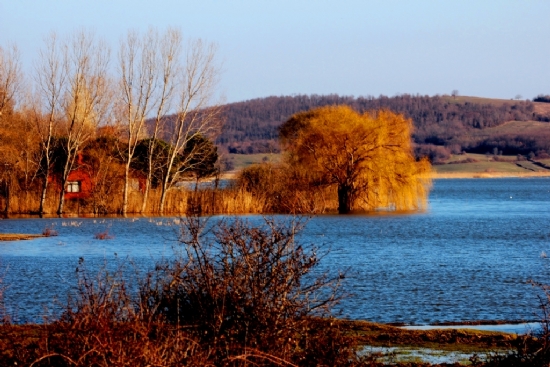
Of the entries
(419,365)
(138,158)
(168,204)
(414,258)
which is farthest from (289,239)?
(138,158)

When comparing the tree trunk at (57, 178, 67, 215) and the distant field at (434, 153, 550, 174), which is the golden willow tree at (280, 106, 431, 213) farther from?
the distant field at (434, 153, 550, 174)

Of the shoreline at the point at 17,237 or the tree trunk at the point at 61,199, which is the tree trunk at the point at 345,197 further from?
the shoreline at the point at 17,237

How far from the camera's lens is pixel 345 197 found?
57.2 m

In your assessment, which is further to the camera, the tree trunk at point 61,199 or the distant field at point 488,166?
the distant field at point 488,166

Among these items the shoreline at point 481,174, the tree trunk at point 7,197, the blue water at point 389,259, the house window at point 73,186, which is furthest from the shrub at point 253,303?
the shoreline at point 481,174

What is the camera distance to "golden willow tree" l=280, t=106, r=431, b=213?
5556 cm

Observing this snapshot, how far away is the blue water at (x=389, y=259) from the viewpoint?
1978cm

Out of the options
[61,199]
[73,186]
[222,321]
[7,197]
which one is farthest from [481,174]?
[222,321]

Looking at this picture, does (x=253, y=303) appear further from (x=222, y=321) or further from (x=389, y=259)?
(x=389, y=259)

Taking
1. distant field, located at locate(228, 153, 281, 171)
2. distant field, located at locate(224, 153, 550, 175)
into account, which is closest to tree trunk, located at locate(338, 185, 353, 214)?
distant field, located at locate(228, 153, 281, 171)

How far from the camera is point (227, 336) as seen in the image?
9727 millimetres

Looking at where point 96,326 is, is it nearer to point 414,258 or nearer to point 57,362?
point 57,362

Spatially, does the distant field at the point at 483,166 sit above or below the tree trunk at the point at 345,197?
above

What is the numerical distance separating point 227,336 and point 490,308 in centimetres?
1173
